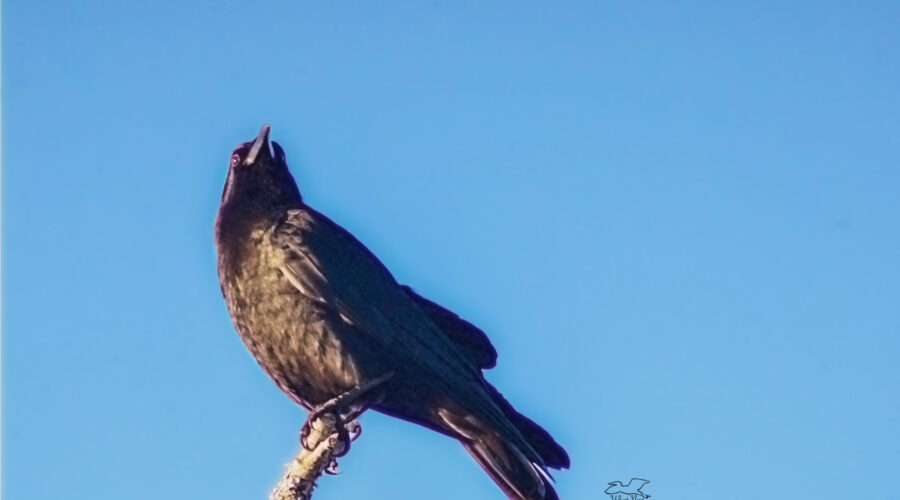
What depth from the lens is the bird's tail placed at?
17.8 ft

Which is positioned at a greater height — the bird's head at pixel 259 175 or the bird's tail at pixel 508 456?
the bird's head at pixel 259 175

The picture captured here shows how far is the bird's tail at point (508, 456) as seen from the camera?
214 inches

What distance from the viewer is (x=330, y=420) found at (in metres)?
5.24

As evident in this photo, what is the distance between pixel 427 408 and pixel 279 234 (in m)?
1.24

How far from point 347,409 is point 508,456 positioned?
82cm

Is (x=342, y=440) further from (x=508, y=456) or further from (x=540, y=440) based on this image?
(x=540, y=440)

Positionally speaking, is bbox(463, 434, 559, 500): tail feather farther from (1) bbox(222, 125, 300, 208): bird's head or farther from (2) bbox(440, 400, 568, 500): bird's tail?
(1) bbox(222, 125, 300, 208): bird's head

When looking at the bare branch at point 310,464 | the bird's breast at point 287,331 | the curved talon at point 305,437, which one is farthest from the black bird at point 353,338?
the bare branch at point 310,464

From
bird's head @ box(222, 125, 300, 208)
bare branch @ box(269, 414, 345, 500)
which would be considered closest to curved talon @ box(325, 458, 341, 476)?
bare branch @ box(269, 414, 345, 500)

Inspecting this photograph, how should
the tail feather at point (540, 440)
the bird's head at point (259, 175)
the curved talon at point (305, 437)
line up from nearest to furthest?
1. the curved talon at point (305, 437)
2. the tail feather at point (540, 440)
3. the bird's head at point (259, 175)

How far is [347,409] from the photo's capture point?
18.4 ft

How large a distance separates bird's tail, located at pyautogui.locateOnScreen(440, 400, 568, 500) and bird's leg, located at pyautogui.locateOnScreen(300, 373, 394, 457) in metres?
0.38

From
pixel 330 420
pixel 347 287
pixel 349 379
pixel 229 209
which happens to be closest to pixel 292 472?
pixel 330 420

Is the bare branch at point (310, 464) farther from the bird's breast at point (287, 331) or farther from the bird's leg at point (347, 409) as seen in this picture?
the bird's breast at point (287, 331)
